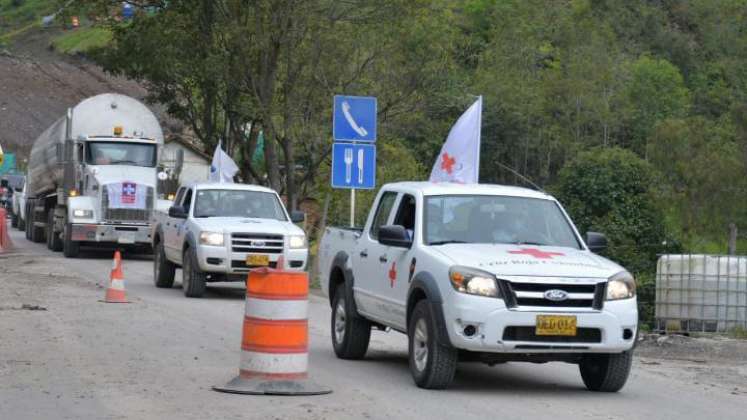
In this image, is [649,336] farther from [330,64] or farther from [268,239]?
[330,64]

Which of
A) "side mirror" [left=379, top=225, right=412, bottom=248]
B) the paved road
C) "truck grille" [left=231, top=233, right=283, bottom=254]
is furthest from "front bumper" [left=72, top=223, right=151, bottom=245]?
"side mirror" [left=379, top=225, right=412, bottom=248]

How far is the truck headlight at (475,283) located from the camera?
10922mm

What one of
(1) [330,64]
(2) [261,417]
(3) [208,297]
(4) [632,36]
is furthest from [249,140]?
(4) [632,36]

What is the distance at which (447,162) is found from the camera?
23047mm

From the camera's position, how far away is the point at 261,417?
984 cm

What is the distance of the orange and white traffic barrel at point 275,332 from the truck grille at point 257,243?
1108 centimetres

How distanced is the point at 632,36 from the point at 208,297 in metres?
79.5

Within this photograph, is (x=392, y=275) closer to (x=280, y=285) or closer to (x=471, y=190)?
(x=471, y=190)

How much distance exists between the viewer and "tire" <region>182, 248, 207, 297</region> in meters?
22.1

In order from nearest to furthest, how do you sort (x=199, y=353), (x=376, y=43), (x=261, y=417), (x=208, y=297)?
(x=261, y=417), (x=199, y=353), (x=208, y=297), (x=376, y=43)

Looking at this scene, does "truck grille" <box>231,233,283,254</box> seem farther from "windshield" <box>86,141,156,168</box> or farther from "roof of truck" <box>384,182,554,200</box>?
"windshield" <box>86,141,156,168</box>

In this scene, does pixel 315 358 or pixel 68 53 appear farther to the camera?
pixel 68 53

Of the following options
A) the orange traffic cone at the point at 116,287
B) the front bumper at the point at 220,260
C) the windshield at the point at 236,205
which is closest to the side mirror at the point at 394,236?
the orange traffic cone at the point at 116,287

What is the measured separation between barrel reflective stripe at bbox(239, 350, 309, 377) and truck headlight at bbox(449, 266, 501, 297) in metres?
1.40
